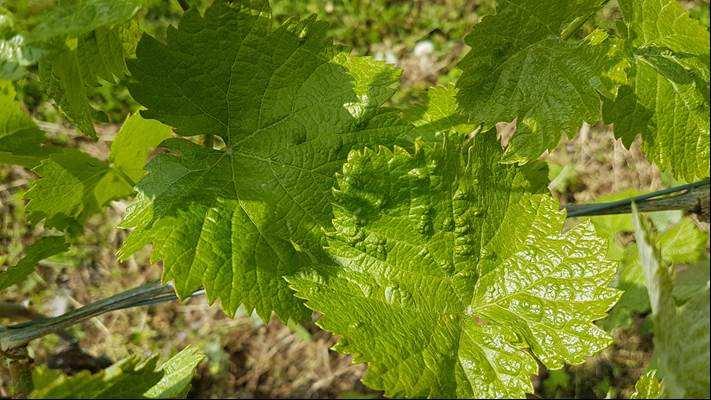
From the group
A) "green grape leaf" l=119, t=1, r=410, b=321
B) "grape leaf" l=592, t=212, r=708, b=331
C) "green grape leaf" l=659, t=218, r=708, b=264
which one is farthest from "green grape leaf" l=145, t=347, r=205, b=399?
"green grape leaf" l=659, t=218, r=708, b=264

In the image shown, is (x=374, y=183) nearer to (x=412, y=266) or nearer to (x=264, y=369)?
(x=412, y=266)

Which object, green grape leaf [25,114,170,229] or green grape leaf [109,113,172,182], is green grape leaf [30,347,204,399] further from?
green grape leaf [109,113,172,182]

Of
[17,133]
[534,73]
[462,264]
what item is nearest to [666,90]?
[534,73]

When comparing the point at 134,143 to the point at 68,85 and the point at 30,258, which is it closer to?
the point at 30,258

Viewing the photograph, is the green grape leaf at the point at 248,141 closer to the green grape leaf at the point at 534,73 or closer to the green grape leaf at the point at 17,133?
the green grape leaf at the point at 534,73

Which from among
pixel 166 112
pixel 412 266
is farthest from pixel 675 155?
pixel 166 112

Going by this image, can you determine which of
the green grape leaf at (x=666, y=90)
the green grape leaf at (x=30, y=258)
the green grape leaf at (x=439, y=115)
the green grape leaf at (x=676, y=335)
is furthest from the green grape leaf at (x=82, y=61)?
the green grape leaf at (x=666, y=90)

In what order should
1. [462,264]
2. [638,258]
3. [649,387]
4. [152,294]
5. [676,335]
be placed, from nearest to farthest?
[676,335] < [649,387] < [462,264] < [152,294] < [638,258]
